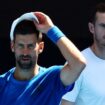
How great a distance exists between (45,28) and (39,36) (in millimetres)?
102

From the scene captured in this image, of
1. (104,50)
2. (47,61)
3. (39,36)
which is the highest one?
(39,36)

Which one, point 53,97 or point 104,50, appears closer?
point 53,97

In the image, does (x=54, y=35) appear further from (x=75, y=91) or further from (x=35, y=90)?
(x=75, y=91)

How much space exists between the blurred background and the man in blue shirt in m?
1.19

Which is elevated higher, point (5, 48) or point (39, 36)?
point (39, 36)

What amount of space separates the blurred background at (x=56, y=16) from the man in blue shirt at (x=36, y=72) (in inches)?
47.0

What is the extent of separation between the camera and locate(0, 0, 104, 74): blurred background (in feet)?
13.9

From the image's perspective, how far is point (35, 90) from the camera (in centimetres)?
298

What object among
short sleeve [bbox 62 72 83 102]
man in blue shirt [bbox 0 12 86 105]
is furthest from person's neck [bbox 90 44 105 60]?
man in blue shirt [bbox 0 12 86 105]

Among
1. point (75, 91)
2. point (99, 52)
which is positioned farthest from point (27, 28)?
point (99, 52)

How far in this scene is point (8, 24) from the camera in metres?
4.24

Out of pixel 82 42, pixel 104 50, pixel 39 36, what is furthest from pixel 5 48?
pixel 39 36

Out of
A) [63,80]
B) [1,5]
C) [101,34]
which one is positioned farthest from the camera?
[1,5]

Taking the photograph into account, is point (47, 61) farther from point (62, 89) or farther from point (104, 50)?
point (62, 89)
